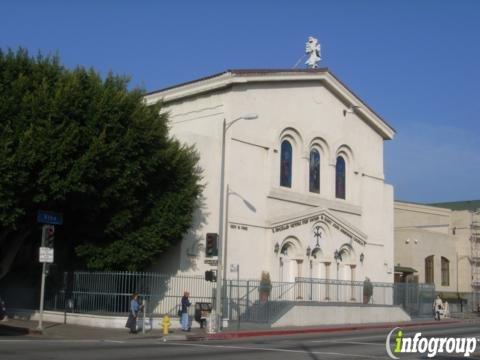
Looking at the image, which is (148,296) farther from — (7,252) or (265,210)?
(265,210)

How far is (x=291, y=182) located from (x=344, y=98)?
6.98 meters

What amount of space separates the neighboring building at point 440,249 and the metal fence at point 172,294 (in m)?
17.3

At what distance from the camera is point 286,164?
129 feet

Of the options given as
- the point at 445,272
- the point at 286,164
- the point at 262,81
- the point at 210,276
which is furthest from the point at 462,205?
the point at 210,276

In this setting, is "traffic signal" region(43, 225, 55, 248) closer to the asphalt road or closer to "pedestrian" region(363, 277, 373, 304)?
the asphalt road

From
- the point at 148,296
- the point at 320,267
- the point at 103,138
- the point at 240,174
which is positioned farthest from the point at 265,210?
the point at 103,138

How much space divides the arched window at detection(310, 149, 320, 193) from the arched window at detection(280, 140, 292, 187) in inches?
68.4

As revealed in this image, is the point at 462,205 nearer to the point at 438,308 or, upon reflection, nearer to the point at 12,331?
the point at 438,308

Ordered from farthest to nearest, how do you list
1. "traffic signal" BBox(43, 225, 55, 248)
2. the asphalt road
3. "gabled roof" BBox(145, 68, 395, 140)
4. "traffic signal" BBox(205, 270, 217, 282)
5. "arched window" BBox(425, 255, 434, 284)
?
"arched window" BBox(425, 255, 434, 284), "gabled roof" BBox(145, 68, 395, 140), "traffic signal" BBox(205, 270, 217, 282), "traffic signal" BBox(43, 225, 55, 248), the asphalt road

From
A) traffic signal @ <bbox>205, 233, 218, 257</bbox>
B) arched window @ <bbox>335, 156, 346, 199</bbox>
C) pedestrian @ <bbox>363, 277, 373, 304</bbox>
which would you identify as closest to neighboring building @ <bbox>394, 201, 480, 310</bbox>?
arched window @ <bbox>335, 156, 346, 199</bbox>

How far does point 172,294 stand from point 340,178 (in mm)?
14715

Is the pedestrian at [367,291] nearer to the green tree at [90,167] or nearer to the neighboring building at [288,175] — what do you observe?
the neighboring building at [288,175]

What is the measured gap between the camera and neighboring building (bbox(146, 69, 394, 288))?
35281 mm

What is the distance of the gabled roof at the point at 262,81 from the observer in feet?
120
